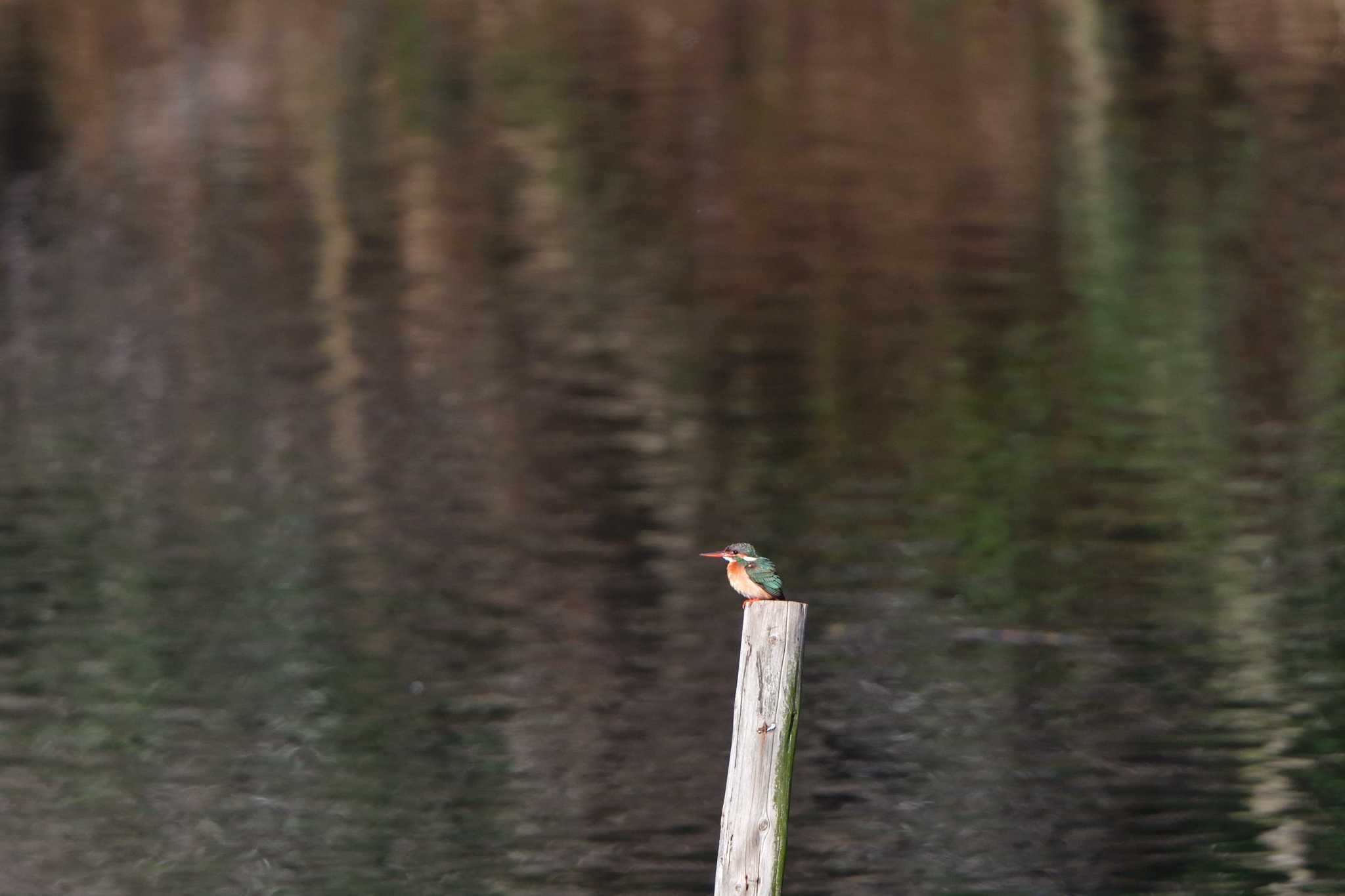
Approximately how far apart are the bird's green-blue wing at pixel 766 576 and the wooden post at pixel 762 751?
0.27 meters

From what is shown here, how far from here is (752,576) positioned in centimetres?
596

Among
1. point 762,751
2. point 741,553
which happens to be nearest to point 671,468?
point 741,553

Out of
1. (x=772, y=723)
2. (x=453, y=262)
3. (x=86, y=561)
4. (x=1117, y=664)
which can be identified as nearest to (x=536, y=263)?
(x=453, y=262)

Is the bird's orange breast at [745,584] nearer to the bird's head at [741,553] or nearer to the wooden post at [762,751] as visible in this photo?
the bird's head at [741,553]

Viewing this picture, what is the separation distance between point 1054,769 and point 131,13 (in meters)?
25.4

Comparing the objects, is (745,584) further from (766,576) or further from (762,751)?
(762,751)

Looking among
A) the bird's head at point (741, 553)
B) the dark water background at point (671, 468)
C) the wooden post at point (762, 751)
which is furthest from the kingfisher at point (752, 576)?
the dark water background at point (671, 468)

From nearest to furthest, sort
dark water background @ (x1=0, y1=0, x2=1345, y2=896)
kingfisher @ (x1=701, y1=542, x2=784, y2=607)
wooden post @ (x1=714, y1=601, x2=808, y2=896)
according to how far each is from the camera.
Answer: wooden post @ (x1=714, y1=601, x2=808, y2=896) → kingfisher @ (x1=701, y1=542, x2=784, y2=607) → dark water background @ (x1=0, y1=0, x2=1345, y2=896)

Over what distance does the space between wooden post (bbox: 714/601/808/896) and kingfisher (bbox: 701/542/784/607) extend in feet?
0.91

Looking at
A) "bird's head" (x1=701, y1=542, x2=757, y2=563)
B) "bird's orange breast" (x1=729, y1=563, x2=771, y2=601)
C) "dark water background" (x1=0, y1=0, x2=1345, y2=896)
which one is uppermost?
"bird's head" (x1=701, y1=542, x2=757, y2=563)

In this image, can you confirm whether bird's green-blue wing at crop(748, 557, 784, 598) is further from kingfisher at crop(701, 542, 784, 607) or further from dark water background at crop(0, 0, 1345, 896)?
dark water background at crop(0, 0, 1345, 896)

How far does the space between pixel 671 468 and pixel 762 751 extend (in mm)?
8472

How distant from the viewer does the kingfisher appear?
234 inches

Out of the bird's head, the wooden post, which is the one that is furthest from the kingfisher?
the wooden post
